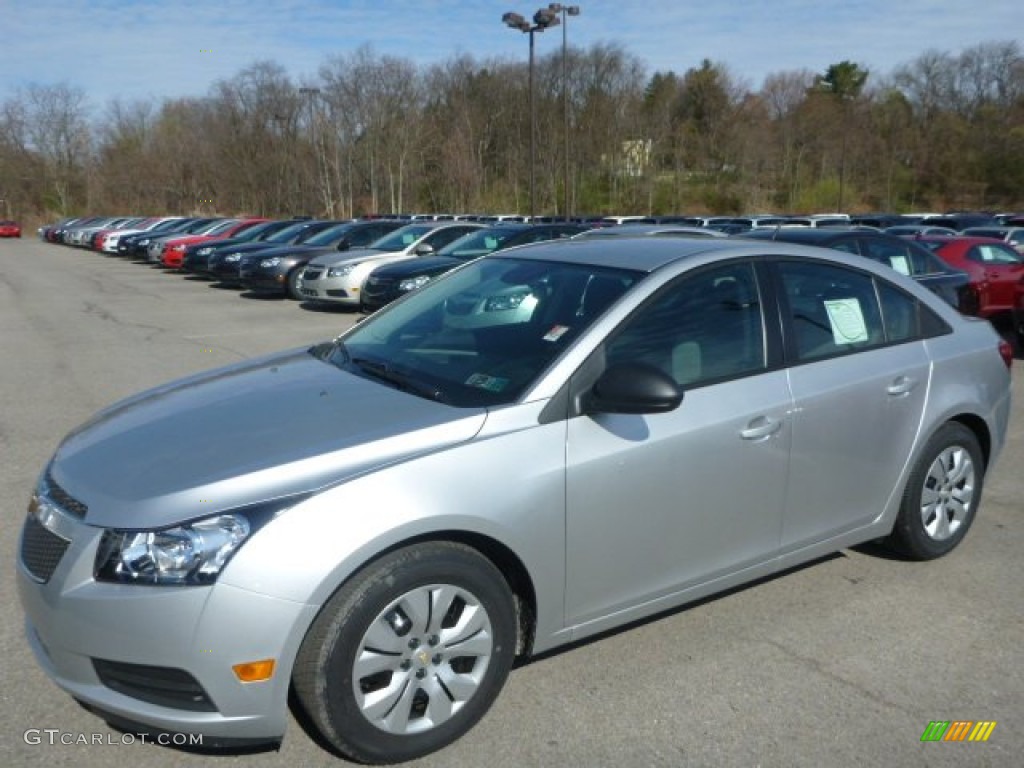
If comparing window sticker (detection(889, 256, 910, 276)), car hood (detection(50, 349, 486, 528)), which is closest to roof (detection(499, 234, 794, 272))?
car hood (detection(50, 349, 486, 528))

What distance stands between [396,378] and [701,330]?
49.3 inches

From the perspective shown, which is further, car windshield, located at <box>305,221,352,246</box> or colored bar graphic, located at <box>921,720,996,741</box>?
car windshield, located at <box>305,221,352,246</box>

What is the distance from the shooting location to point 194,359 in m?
10.7

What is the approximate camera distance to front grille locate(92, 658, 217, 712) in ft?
8.45

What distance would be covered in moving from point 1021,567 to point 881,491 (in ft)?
3.24

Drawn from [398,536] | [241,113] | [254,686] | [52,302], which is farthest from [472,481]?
[241,113]

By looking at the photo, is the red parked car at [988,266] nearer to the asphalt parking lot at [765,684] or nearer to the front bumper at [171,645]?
the asphalt parking lot at [765,684]

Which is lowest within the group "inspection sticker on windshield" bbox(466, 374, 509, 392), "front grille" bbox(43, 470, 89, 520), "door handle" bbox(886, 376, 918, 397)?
"front grille" bbox(43, 470, 89, 520)

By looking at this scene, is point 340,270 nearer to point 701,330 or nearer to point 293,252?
point 293,252

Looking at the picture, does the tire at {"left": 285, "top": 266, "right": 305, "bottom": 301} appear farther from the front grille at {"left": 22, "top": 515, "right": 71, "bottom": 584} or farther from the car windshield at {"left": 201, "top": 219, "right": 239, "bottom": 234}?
the front grille at {"left": 22, "top": 515, "right": 71, "bottom": 584}

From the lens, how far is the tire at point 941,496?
435cm

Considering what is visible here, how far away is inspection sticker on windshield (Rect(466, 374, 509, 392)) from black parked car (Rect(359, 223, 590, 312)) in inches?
404

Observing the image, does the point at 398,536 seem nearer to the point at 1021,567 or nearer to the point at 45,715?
the point at 45,715

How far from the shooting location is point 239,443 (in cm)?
296
